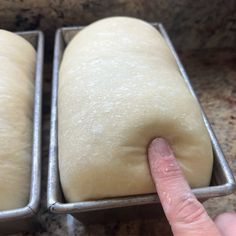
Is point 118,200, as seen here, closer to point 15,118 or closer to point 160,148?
point 160,148

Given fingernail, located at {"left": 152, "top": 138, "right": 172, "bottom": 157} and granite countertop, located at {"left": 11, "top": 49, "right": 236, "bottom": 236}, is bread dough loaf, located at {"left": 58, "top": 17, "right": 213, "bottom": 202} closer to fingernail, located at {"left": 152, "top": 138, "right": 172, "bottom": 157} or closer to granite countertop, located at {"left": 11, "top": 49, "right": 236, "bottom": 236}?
fingernail, located at {"left": 152, "top": 138, "right": 172, "bottom": 157}

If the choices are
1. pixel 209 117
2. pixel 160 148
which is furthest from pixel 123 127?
pixel 209 117

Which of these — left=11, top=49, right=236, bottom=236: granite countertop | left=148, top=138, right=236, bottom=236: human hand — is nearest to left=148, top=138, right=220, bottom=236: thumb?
left=148, top=138, right=236, bottom=236: human hand

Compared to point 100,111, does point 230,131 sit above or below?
below

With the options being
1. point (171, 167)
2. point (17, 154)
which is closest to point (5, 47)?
point (17, 154)

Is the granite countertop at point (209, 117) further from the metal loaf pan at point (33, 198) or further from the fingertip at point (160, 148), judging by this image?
the fingertip at point (160, 148)

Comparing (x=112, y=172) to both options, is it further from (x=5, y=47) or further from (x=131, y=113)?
(x=5, y=47)

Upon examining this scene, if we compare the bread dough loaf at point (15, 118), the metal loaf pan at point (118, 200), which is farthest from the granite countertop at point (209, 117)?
the bread dough loaf at point (15, 118)
